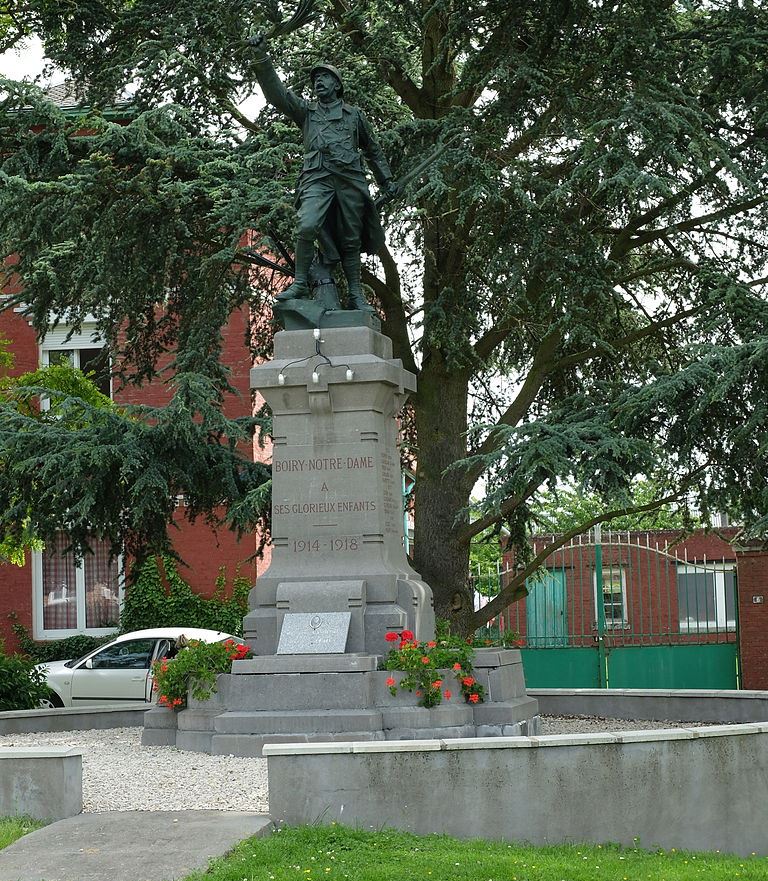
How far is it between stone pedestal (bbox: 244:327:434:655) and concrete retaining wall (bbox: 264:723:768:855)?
12.8ft

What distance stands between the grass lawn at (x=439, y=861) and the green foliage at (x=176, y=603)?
18.5m

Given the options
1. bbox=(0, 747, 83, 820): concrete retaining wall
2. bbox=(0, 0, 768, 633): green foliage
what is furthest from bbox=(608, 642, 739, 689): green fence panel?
bbox=(0, 747, 83, 820): concrete retaining wall

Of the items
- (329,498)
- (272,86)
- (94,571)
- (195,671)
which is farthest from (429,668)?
(94,571)

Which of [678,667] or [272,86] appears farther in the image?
[678,667]

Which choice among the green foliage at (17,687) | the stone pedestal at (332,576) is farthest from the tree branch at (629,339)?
the green foliage at (17,687)

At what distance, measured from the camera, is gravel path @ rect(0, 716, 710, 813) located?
9.40 metres

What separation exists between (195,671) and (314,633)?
1163 millimetres

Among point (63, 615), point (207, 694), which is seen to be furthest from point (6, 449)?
point (63, 615)

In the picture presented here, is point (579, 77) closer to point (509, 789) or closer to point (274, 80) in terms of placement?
point (274, 80)

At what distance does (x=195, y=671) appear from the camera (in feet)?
A: 40.6

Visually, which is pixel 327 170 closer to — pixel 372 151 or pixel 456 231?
pixel 372 151

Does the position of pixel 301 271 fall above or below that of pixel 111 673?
above

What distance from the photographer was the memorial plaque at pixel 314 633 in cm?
1217

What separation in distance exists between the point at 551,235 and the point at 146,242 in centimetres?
524
